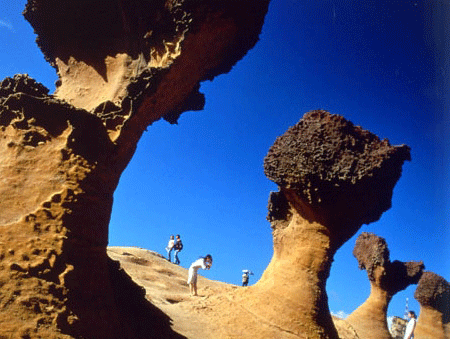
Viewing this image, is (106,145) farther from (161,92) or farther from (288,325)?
(288,325)

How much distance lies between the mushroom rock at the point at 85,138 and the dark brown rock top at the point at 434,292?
51.2ft

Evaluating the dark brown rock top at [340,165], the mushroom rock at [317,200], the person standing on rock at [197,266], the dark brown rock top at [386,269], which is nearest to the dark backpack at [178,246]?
the person standing on rock at [197,266]

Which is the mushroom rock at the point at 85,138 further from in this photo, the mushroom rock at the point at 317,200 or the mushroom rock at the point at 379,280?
the mushroom rock at the point at 379,280

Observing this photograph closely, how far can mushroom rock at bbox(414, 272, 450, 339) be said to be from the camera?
50.7ft

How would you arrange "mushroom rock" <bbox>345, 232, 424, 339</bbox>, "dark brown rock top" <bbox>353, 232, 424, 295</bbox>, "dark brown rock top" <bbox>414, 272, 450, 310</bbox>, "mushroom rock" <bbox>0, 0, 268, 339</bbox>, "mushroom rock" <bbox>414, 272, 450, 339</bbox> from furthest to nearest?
"dark brown rock top" <bbox>414, 272, 450, 310</bbox>
"mushroom rock" <bbox>414, 272, 450, 339</bbox>
"dark brown rock top" <bbox>353, 232, 424, 295</bbox>
"mushroom rock" <bbox>345, 232, 424, 339</bbox>
"mushroom rock" <bbox>0, 0, 268, 339</bbox>

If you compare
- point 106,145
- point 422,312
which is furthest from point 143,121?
point 422,312

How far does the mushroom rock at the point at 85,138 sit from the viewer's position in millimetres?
3195

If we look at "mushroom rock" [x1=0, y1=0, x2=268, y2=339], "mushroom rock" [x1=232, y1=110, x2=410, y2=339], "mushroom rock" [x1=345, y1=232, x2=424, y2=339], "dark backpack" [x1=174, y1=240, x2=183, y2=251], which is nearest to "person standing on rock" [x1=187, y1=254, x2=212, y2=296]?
"mushroom rock" [x1=232, y1=110, x2=410, y2=339]

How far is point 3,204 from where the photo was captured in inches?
134

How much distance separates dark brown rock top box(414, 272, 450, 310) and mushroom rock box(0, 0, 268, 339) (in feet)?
51.2

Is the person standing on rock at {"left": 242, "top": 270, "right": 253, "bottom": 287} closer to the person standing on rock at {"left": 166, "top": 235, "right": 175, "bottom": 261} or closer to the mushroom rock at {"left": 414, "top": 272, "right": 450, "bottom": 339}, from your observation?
the person standing on rock at {"left": 166, "top": 235, "right": 175, "bottom": 261}

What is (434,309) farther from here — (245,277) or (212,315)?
(212,315)

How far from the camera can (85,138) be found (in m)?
3.96

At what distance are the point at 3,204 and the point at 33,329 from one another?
1309 millimetres
